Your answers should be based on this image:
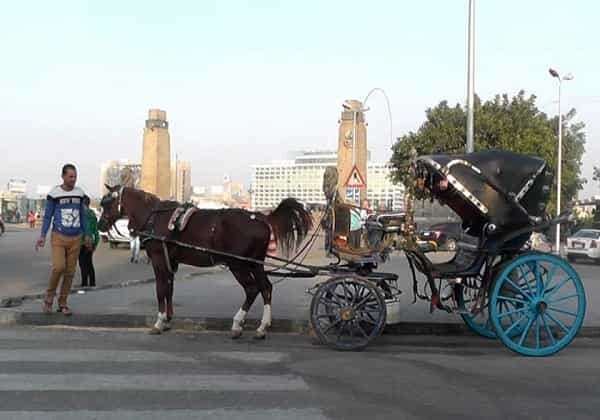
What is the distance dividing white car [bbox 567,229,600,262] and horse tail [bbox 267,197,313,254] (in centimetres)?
2025

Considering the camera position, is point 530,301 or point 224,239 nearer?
point 530,301

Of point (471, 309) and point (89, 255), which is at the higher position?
point (89, 255)

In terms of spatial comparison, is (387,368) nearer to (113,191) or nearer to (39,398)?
(39,398)

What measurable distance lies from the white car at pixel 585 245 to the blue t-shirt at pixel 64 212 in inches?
855

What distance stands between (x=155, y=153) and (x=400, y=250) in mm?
27350

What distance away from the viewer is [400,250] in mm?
7613

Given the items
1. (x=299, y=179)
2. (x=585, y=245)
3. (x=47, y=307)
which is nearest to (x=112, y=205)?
(x=47, y=307)

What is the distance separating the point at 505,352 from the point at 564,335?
0.72 meters

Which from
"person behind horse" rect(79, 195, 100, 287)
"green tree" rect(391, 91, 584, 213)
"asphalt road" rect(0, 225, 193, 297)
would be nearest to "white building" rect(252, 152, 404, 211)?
"green tree" rect(391, 91, 584, 213)

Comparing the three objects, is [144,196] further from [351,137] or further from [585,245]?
[351,137]

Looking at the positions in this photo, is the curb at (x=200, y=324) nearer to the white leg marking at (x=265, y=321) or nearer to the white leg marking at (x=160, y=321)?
the white leg marking at (x=160, y=321)

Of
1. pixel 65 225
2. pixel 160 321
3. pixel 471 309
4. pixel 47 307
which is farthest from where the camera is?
pixel 47 307

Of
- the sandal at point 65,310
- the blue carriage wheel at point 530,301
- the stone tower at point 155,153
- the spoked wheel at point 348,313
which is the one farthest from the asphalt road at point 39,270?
the stone tower at point 155,153

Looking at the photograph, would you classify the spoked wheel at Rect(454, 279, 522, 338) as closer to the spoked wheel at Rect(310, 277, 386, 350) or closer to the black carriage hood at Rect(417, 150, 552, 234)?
the black carriage hood at Rect(417, 150, 552, 234)
